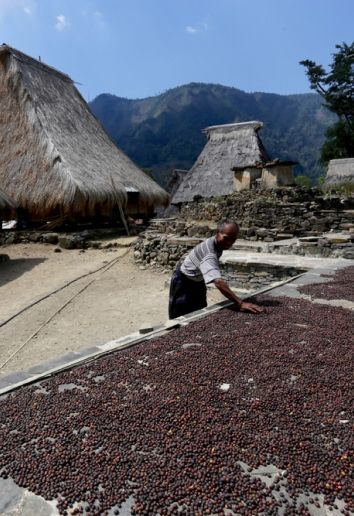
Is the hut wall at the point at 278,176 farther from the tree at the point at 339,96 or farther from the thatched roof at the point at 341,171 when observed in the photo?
the tree at the point at 339,96

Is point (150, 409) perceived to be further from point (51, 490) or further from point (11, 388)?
point (11, 388)

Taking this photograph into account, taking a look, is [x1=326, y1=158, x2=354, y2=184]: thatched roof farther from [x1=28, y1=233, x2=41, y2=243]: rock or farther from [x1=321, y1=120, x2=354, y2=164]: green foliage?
[x1=28, y1=233, x2=41, y2=243]: rock

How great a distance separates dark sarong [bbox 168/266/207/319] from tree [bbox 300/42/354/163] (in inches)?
1137

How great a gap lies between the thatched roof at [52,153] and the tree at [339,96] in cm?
1868

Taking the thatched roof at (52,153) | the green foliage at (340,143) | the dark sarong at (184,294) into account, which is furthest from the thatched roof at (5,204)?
the green foliage at (340,143)

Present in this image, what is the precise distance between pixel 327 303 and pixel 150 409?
2.78 meters

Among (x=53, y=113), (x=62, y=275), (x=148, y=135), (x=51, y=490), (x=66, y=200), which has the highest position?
(x=148, y=135)

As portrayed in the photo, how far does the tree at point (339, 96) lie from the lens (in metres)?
29.5

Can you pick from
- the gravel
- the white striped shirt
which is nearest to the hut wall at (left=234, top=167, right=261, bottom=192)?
the gravel

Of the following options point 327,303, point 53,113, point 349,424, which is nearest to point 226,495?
point 349,424

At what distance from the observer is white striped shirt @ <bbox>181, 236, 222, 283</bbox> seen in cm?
365

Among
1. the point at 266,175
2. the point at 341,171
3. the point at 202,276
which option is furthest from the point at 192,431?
the point at 341,171

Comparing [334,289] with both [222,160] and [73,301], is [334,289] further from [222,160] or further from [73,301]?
[222,160]

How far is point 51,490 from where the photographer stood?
5.17 ft
